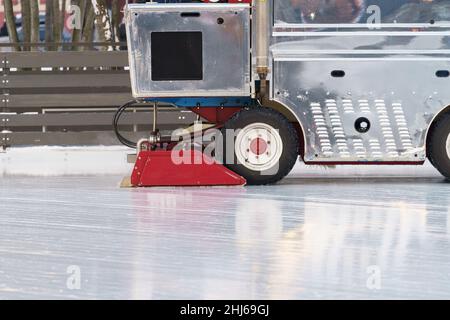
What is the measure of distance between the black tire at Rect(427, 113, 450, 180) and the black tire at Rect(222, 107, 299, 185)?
3.12ft

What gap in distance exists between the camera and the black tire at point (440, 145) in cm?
681

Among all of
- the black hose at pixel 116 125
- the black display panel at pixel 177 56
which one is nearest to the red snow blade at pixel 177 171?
the black display panel at pixel 177 56

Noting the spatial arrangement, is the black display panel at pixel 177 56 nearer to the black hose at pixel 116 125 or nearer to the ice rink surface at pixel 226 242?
the ice rink surface at pixel 226 242

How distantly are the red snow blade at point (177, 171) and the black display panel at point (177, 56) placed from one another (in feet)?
1.72

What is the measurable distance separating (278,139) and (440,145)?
3.71 feet

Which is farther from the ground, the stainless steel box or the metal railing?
the stainless steel box

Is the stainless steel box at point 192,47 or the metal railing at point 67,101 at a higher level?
the stainless steel box at point 192,47

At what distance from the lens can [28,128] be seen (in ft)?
36.9

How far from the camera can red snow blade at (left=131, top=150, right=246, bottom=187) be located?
6.71 meters

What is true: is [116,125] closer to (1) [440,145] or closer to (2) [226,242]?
(1) [440,145]

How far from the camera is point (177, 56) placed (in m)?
6.69

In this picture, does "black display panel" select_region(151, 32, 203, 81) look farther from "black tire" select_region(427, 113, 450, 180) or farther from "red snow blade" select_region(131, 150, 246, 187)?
"black tire" select_region(427, 113, 450, 180)

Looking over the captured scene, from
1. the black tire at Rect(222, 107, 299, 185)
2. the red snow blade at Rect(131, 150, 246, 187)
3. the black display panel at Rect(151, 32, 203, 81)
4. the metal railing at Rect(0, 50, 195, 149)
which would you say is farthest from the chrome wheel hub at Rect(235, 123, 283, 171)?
the metal railing at Rect(0, 50, 195, 149)

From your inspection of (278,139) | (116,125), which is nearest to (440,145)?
(278,139)
